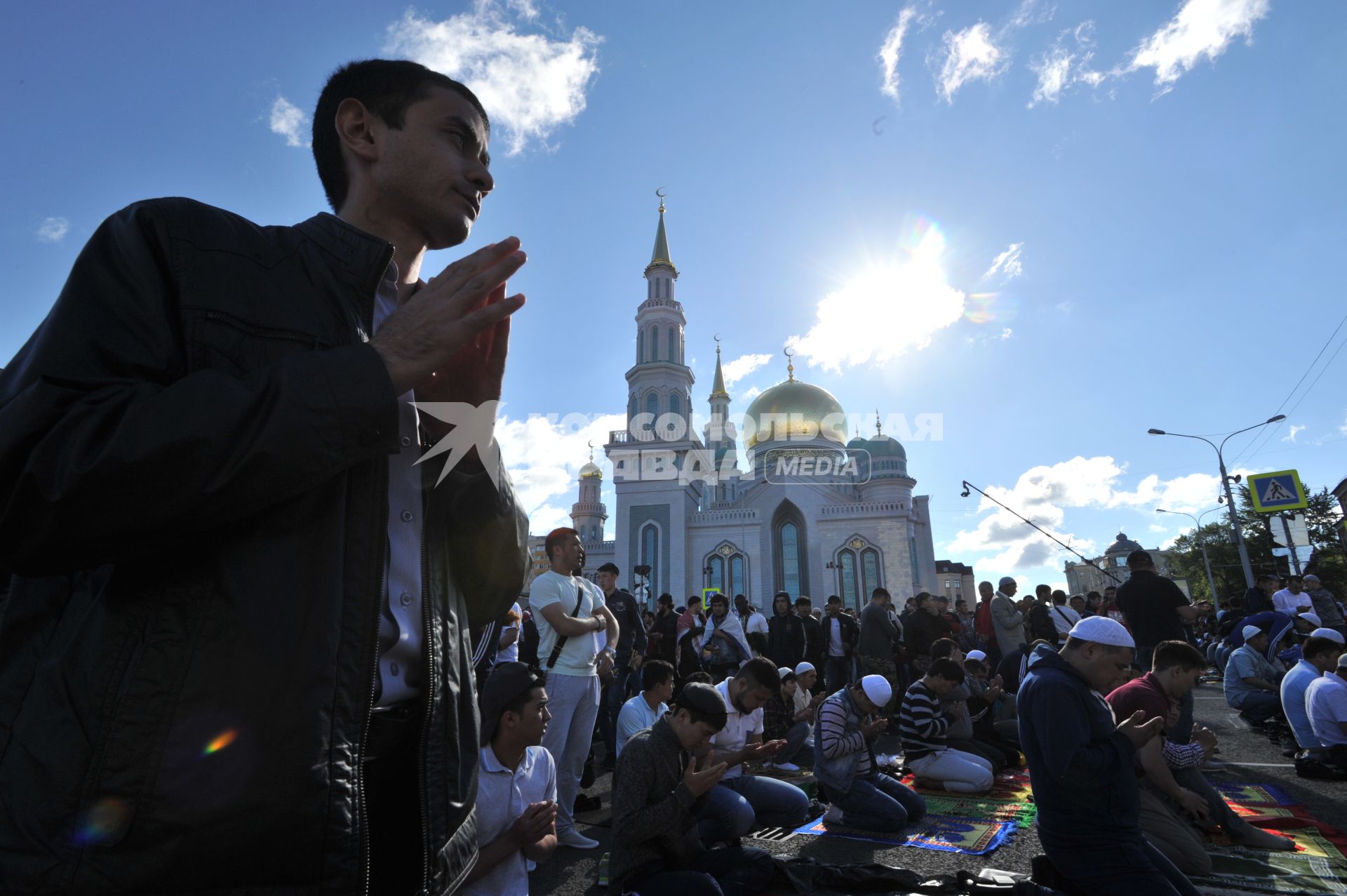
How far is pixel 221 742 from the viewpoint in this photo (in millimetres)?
794

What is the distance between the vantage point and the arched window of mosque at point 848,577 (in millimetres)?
32719

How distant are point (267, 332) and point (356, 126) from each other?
57 cm

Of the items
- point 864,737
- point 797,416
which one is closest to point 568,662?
point 864,737

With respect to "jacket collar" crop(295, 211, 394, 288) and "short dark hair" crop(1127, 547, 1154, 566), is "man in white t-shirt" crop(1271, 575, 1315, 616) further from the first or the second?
"jacket collar" crop(295, 211, 394, 288)

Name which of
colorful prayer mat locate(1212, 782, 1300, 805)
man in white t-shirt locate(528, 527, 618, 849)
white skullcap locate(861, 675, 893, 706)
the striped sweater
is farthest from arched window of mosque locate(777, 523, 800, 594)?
man in white t-shirt locate(528, 527, 618, 849)

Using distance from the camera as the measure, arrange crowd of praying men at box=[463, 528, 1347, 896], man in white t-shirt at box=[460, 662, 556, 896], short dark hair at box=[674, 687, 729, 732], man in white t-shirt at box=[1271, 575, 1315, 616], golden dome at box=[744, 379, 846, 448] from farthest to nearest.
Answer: golden dome at box=[744, 379, 846, 448], man in white t-shirt at box=[1271, 575, 1315, 616], short dark hair at box=[674, 687, 729, 732], crowd of praying men at box=[463, 528, 1347, 896], man in white t-shirt at box=[460, 662, 556, 896]

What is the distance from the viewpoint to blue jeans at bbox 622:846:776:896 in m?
3.62

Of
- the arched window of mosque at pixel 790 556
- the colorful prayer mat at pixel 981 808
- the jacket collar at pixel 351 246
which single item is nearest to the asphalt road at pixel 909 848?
the colorful prayer mat at pixel 981 808

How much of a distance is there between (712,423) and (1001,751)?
3739cm

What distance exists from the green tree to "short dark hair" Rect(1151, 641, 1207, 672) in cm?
2845

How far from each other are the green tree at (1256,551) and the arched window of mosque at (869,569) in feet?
42.3

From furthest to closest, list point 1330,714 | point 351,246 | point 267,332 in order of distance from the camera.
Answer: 1. point 1330,714
2. point 351,246
3. point 267,332

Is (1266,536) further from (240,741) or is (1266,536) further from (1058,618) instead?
(240,741)

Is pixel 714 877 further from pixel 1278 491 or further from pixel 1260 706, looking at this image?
pixel 1278 491
